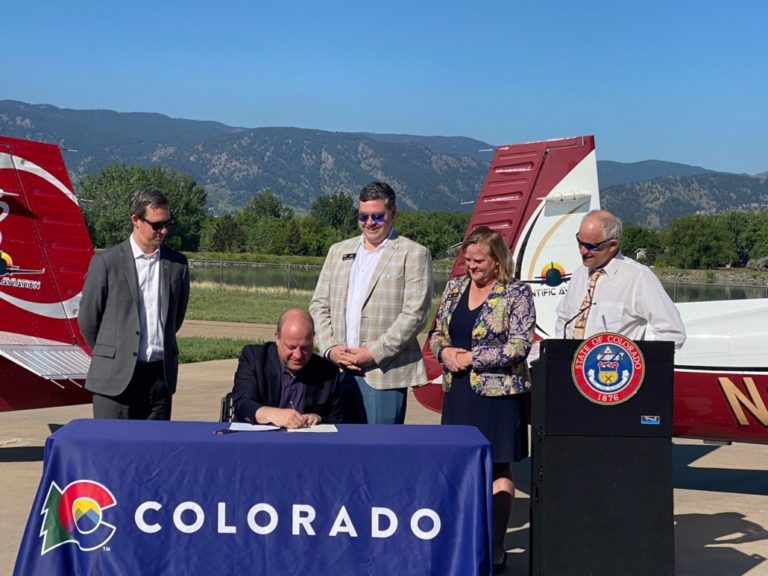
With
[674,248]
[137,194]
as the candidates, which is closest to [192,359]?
[137,194]

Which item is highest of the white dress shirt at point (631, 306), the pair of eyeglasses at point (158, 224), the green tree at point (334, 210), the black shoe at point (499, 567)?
the green tree at point (334, 210)

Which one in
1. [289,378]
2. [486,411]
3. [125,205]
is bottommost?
[486,411]

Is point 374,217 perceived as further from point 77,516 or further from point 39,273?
point 39,273

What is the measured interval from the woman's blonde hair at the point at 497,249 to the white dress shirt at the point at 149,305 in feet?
4.97

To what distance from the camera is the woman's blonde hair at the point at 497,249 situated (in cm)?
503

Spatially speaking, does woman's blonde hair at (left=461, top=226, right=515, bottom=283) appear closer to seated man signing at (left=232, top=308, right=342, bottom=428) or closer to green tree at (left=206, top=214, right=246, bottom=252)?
seated man signing at (left=232, top=308, right=342, bottom=428)

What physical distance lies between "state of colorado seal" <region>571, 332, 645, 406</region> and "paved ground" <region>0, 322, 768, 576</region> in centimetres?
64

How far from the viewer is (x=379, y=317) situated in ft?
17.5

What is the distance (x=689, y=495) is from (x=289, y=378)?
3703 mm

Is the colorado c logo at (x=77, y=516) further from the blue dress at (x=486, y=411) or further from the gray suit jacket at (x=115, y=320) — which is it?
the blue dress at (x=486, y=411)

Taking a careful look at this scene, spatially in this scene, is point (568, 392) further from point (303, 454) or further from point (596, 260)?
point (303, 454)

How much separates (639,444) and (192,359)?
11.4m

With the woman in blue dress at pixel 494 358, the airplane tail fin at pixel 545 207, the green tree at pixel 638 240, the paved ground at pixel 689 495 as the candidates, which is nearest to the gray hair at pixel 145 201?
→ the woman in blue dress at pixel 494 358

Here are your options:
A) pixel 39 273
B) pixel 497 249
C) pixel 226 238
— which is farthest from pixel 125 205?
pixel 497 249
